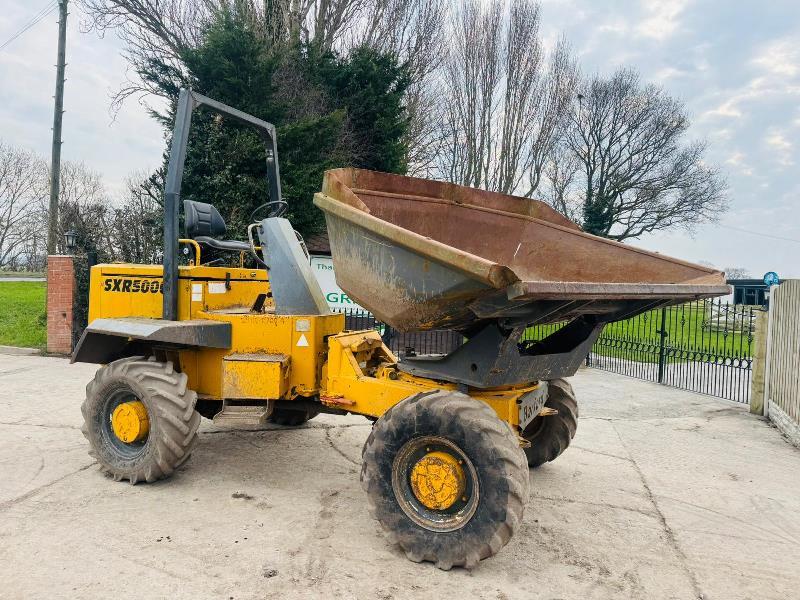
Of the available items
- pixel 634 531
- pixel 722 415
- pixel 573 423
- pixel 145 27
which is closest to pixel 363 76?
pixel 145 27

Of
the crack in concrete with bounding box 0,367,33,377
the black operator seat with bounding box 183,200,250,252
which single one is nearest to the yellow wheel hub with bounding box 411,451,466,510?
the black operator seat with bounding box 183,200,250,252

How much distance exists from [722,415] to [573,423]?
161 inches

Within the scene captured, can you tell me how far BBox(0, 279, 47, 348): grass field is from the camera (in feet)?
39.3

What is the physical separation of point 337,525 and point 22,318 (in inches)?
532

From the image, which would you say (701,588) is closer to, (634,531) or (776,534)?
(634,531)

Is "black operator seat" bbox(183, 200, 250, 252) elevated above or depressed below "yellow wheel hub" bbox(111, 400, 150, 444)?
above

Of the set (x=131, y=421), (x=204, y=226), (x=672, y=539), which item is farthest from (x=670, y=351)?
(x=131, y=421)

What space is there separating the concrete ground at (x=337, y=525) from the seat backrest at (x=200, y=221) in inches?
75.3

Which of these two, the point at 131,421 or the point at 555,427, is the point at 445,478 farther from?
the point at 131,421

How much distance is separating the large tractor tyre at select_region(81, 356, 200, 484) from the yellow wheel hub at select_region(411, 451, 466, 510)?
1.88 m

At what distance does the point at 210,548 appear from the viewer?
3.47 meters

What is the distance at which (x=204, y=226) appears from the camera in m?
4.79

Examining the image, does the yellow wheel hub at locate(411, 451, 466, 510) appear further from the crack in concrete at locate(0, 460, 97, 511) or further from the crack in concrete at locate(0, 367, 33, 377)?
the crack in concrete at locate(0, 367, 33, 377)

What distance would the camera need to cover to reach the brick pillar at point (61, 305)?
11211 mm
